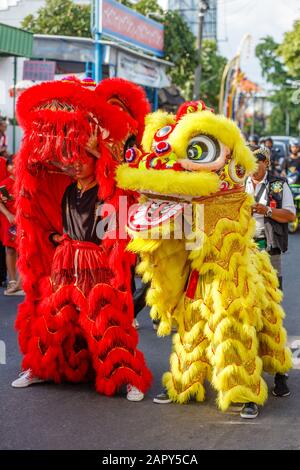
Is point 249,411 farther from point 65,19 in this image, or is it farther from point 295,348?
point 65,19

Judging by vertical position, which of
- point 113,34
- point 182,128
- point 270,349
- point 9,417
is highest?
point 113,34

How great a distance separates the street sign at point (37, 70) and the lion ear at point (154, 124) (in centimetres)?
1503

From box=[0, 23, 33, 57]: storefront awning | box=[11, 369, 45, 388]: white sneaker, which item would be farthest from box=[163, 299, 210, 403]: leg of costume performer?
box=[0, 23, 33, 57]: storefront awning

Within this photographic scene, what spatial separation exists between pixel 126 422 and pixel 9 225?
4931 millimetres

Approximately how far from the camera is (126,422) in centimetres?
464

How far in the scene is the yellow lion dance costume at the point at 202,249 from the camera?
4547 mm

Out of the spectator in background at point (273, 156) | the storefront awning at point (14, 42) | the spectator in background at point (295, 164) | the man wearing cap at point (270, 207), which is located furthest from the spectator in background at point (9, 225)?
the spectator in background at point (295, 164)

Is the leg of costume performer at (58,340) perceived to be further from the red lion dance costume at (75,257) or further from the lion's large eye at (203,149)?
the lion's large eye at (203,149)

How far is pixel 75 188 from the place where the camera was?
5297mm

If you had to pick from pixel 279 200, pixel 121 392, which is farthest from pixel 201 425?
pixel 279 200

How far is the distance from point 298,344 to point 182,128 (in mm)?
3053

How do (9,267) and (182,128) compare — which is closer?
(182,128)

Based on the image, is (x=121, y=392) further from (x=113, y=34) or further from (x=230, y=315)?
(x=113, y=34)
